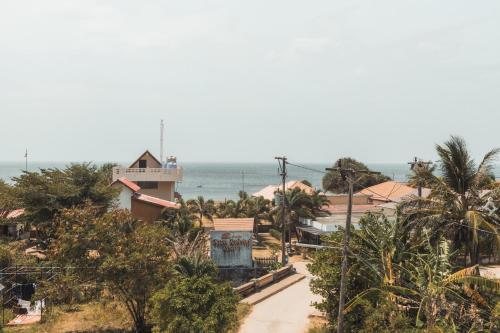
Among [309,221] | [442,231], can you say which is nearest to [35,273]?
[442,231]

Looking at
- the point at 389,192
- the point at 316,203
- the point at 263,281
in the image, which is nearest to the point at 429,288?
the point at 263,281

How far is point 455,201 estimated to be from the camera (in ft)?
66.5

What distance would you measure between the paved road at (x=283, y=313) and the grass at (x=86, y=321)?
6808mm

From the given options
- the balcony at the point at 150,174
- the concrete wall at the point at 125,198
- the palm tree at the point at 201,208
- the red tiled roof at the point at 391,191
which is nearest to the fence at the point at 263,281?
the concrete wall at the point at 125,198

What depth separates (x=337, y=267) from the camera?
20797mm

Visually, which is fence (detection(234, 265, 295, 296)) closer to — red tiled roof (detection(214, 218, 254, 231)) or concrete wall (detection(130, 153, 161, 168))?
red tiled roof (detection(214, 218, 254, 231))

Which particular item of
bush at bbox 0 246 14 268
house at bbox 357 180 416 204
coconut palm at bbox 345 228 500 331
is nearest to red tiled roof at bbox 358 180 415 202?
house at bbox 357 180 416 204

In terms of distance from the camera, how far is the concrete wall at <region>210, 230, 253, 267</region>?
32.8 m

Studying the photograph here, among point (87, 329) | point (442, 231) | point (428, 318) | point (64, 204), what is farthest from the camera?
point (64, 204)

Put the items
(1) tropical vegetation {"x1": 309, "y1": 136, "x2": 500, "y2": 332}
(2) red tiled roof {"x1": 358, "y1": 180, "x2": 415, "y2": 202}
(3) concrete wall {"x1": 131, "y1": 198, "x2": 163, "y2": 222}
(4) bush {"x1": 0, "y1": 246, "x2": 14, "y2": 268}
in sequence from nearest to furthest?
1. (1) tropical vegetation {"x1": 309, "y1": 136, "x2": 500, "y2": 332}
2. (4) bush {"x1": 0, "y1": 246, "x2": 14, "y2": 268}
3. (3) concrete wall {"x1": 131, "y1": 198, "x2": 163, "y2": 222}
4. (2) red tiled roof {"x1": 358, "y1": 180, "x2": 415, "y2": 202}

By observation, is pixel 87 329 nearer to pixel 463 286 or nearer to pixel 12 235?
pixel 463 286

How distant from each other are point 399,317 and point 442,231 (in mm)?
5209

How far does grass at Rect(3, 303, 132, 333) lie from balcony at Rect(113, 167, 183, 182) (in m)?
25.3

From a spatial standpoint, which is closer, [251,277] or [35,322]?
[35,322]
